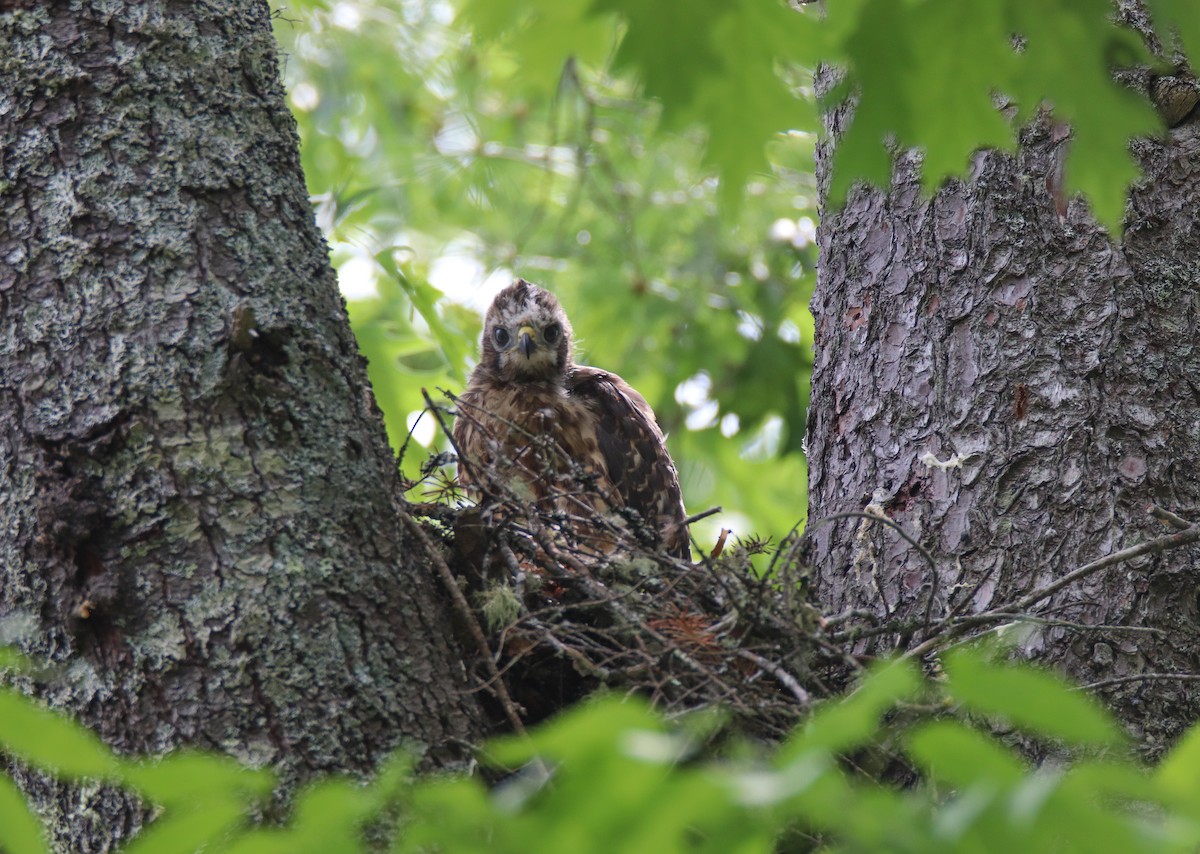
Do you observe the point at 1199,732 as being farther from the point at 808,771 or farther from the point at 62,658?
the point at 62,658

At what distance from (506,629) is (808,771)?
1458 millimetres

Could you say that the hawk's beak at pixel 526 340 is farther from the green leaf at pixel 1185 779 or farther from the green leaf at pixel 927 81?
the green leaf at pixel 1185 779

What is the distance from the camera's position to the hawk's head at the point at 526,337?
517 centimetres

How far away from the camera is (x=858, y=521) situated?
11.1 feet

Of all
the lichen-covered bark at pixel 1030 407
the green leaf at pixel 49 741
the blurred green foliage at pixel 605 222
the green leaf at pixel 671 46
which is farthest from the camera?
the blurred green foliage at pixel 605 222

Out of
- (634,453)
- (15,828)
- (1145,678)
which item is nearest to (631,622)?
(1145,678)

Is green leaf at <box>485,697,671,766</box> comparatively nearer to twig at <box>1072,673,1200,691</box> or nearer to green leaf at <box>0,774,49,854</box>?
green leaf at <box>0,774,49,854</box>

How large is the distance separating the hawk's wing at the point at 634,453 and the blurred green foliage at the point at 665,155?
0.70 metres

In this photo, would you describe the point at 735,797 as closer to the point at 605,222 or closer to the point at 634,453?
the point at 634,453

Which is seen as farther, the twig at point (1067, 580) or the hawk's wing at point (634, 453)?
the hawk's wing at point (634, 453)

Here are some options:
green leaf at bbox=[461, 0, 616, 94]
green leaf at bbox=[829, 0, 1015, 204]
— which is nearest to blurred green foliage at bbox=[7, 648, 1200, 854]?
green leaf at bbox=[829, 0, 1015, 204]

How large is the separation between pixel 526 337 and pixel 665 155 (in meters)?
4.19

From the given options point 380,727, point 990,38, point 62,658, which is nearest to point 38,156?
point 62,658

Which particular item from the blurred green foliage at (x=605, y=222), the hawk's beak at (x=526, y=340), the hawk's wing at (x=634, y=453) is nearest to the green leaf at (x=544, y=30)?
the hawk's wing at (x=634, y=453)
